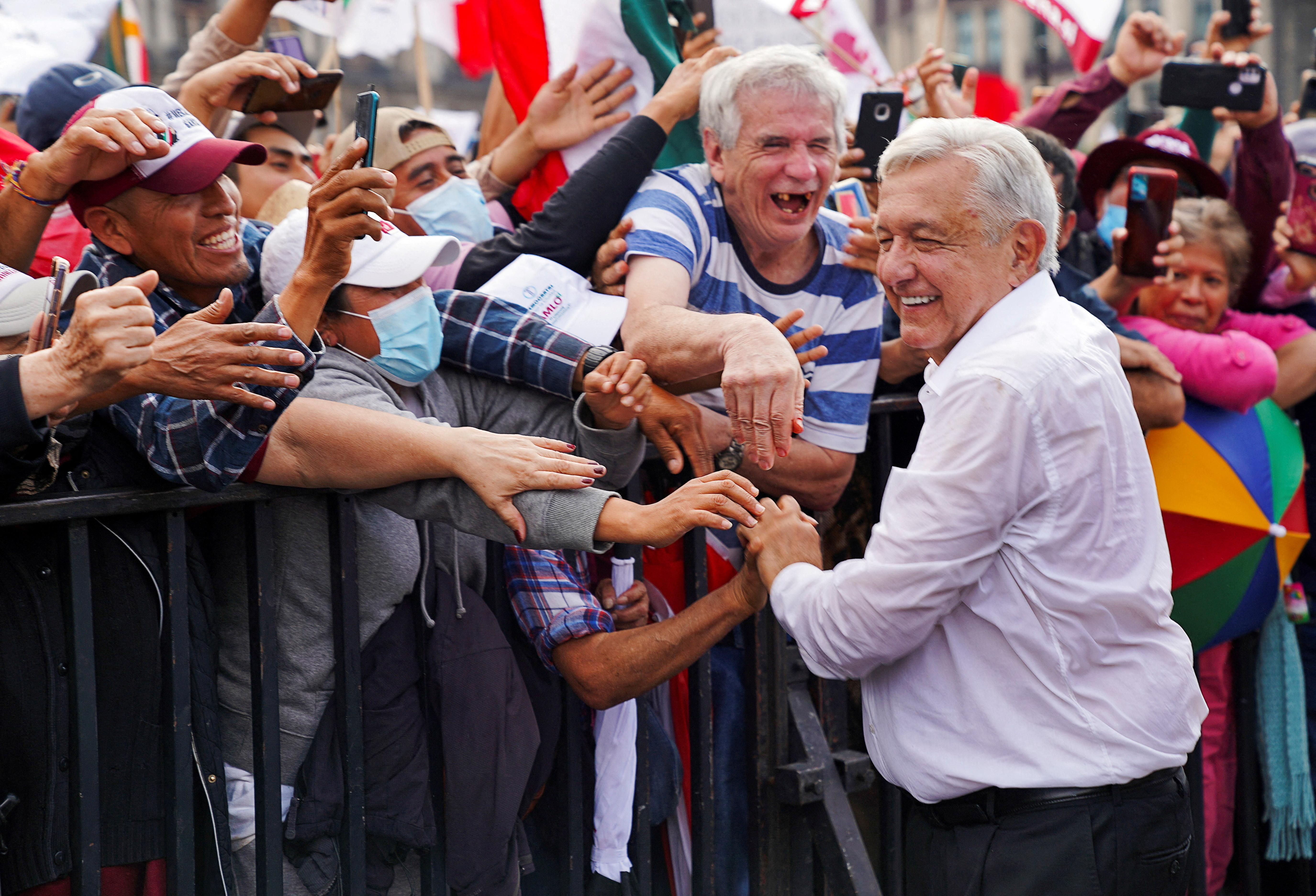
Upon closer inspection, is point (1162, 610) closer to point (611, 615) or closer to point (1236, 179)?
point (611, 615)

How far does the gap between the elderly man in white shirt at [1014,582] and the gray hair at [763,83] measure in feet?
3.17

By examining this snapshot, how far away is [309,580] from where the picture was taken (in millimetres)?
2508

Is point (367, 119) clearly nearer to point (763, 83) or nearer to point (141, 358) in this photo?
point (141, 358)

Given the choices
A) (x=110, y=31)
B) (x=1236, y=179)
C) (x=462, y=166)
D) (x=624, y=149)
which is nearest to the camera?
(x=624, y=149)

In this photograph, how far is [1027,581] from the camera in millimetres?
2199

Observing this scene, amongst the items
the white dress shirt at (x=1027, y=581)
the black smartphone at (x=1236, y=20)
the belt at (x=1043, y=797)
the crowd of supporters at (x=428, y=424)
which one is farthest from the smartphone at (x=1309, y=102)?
the belt at (x=1043, y=797)

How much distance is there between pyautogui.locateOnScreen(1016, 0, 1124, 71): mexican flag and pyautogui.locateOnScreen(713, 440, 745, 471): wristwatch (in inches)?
139

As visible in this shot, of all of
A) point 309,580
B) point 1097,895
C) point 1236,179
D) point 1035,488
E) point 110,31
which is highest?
point 110,31

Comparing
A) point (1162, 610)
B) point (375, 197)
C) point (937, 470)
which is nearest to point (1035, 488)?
point (937, 470)

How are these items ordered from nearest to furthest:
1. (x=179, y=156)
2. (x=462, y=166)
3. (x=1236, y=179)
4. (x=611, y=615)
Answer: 1. (x=179, y=156)
2. (x=611, y=615)
3. (x=462, y=166)
4. (x=1236, y=179)

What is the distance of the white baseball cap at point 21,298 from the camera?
2.15m

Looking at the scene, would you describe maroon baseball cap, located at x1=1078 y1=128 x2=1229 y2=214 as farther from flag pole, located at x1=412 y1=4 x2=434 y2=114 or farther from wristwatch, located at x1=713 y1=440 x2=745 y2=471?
flag pole, located at x1=412 y1=4 x2=434 y2=114

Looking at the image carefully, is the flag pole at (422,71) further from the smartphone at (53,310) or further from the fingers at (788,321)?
the smartphone at (53,310)

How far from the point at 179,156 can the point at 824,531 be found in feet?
6.20
